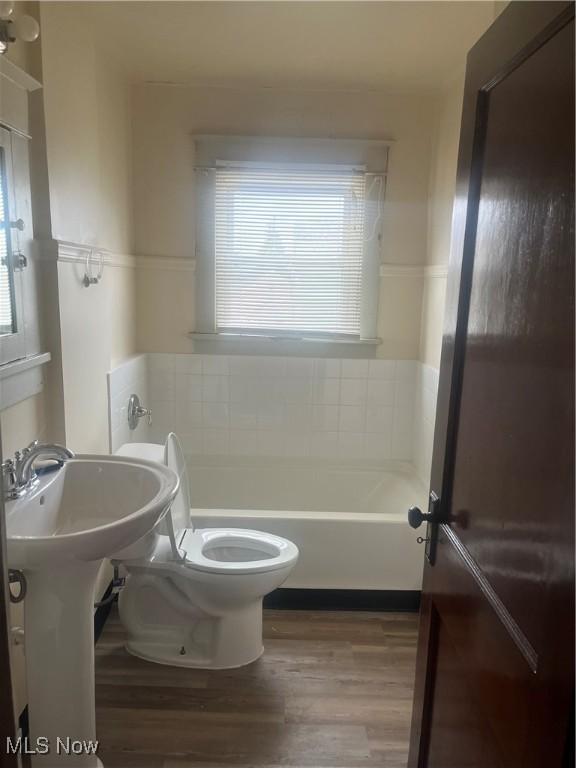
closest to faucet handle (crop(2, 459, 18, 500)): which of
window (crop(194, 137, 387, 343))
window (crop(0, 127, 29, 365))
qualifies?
window (crop(0, 127, 29, 365))

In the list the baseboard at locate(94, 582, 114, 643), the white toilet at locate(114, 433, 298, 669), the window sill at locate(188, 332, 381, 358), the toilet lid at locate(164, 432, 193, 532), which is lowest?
the baseboard at locate(94, 582, 114, 643)

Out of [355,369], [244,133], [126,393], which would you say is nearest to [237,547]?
[126,393]

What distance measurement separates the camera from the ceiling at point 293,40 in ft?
6.59

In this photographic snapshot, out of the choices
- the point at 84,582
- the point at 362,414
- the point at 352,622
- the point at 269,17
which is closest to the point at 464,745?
the point at 84,582

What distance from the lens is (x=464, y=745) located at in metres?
1.02

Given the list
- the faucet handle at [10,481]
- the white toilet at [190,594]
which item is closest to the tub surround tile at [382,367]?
the white toilet at [190,594]

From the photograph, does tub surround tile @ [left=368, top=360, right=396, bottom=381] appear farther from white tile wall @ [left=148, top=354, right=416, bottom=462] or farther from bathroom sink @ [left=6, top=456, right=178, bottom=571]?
bathroom sink @ [left=6, top=456, right=178, bottom=571]

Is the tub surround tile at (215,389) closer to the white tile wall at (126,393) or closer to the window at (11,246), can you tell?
the white tile wall at (126,393)

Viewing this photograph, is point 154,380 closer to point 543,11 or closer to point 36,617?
point 36,617

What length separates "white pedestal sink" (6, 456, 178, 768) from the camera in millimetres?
1228

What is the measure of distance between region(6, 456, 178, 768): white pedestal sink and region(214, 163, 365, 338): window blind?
1583 mm

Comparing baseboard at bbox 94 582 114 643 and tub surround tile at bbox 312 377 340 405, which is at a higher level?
tub surround tile at bbox 312 377 340 405

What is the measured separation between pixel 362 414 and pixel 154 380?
4.04 ft

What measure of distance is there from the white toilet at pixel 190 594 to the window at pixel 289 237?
1.19 meters
